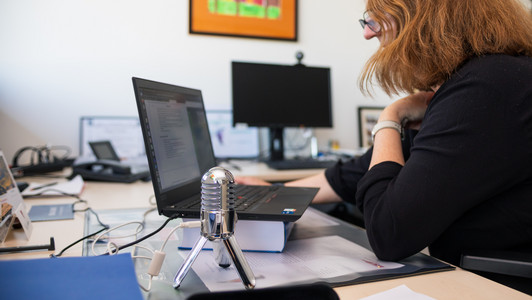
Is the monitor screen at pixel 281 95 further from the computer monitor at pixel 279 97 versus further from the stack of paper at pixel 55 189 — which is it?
the stack of paper at pixel 55 189

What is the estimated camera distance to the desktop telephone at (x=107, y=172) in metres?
1.63

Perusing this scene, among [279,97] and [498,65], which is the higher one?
[279,97]

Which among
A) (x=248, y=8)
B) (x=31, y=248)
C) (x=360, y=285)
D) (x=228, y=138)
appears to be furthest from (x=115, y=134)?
(x=360, y=285)

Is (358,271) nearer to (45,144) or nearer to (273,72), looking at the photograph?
(273,72)

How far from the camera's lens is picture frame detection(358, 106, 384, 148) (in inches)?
100

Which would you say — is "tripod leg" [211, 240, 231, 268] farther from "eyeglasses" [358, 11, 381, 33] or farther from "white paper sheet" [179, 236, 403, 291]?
"eyeglasses" [358, 11, 381, 33]

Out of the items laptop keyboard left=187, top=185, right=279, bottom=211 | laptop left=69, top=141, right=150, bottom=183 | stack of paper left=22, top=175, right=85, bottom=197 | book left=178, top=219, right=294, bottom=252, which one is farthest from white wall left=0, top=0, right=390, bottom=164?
book left=178, top=219, right=294, bottom=252

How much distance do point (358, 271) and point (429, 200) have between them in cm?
17

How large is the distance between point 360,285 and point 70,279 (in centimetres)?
41

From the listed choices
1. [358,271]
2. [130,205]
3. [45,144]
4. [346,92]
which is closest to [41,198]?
[130,205]

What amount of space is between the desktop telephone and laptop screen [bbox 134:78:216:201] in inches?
22.6

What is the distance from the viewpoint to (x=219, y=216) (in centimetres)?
60

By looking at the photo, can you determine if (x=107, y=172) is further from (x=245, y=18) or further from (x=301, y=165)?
(x=245, y=18)

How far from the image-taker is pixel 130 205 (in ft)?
4.05
